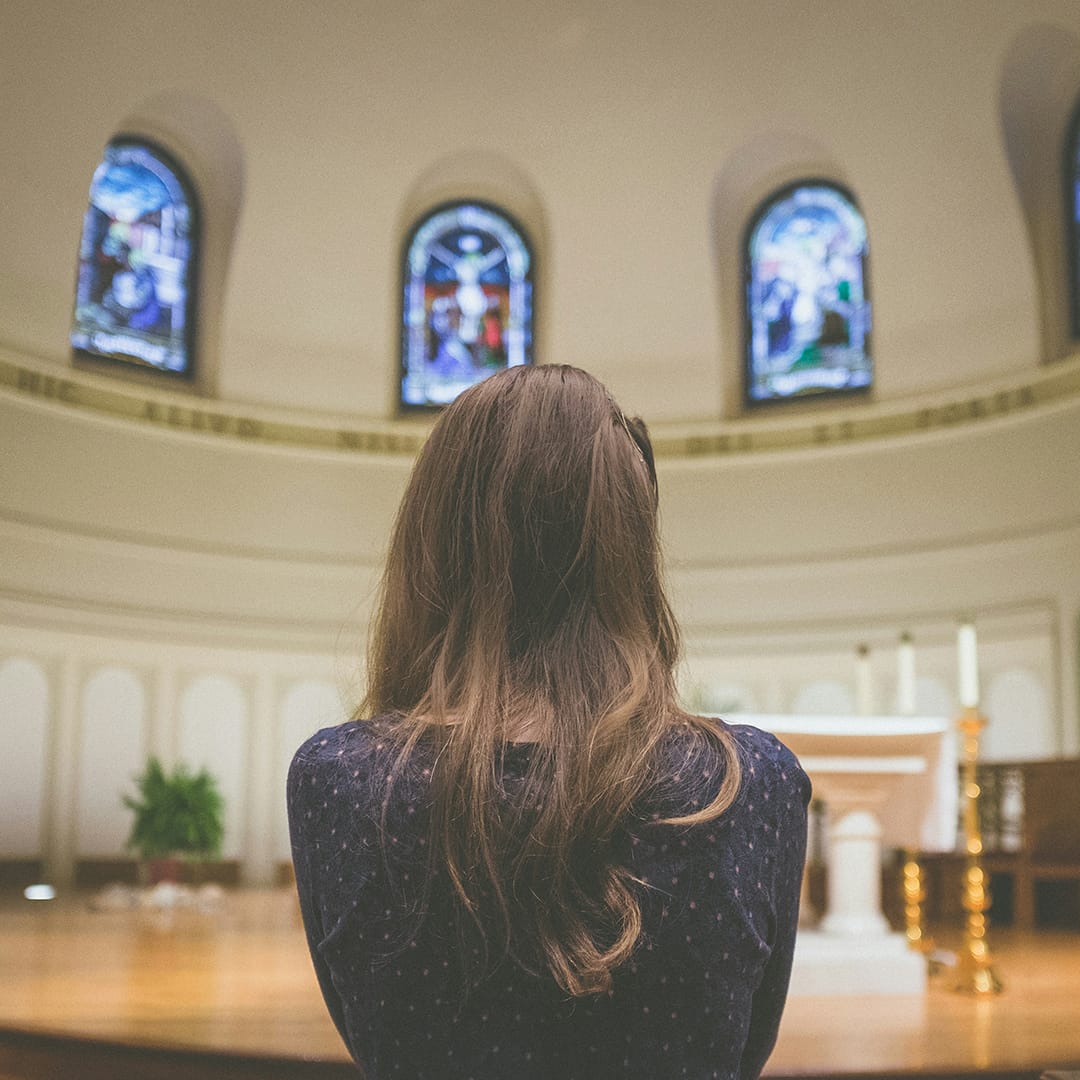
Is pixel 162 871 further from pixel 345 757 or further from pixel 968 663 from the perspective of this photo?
pixel 345 757

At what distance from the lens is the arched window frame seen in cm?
1202

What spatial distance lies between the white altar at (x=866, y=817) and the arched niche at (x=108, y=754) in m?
7.74

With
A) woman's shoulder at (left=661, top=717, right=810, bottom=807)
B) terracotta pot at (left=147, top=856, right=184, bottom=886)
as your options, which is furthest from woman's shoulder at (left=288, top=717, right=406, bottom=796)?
terracotta pot at (left=147, top=856, right=184, bottom=886)

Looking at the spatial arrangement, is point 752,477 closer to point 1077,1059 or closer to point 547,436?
point 1077,1059

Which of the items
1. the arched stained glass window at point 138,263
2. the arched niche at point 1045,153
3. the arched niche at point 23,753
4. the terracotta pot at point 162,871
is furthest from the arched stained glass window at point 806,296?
A: the arched niche at point 23,753

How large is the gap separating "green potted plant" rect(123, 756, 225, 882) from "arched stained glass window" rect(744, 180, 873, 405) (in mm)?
6366

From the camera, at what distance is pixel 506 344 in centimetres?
1413

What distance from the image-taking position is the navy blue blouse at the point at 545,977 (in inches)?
46.1

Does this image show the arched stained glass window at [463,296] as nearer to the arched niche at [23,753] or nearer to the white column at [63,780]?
the white column at [63,780]

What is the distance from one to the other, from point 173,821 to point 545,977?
Answer: 1052 cm

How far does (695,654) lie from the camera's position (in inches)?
503

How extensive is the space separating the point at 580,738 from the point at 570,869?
0.36 ft

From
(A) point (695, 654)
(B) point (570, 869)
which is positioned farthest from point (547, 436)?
(A) point (695, 654)

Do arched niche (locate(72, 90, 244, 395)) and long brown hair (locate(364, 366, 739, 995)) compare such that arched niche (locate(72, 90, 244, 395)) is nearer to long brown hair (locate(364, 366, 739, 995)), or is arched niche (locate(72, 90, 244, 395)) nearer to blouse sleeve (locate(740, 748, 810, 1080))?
long brown hair (locate(364, 366, 739, 995))
